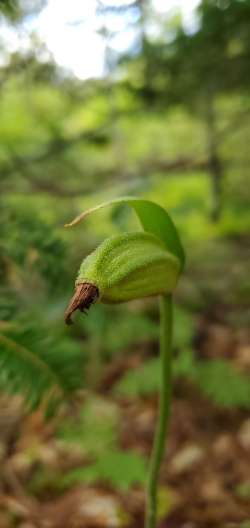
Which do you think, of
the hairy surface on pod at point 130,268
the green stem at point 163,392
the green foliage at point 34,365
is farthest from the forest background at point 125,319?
the hairy surface on pod at point 130,268

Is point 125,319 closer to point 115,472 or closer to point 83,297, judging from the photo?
point 115,472

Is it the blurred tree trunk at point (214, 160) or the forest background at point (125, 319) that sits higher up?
the blurred tree trunk at point (214, 160)

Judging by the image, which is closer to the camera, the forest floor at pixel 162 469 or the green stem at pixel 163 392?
the green stem at pixel 163 392

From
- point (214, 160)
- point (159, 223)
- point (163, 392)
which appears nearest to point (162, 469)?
point (163, 392)

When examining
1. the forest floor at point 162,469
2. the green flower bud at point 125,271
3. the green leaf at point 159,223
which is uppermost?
the green leaf at point 159,223

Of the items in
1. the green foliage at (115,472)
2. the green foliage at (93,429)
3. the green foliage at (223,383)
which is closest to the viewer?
the green foliage at (115,472)

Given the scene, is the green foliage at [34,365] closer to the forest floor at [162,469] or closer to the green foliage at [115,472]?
the forest floor at [162,469]

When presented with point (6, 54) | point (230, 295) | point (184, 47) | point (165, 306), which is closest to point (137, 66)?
point (184, 47)

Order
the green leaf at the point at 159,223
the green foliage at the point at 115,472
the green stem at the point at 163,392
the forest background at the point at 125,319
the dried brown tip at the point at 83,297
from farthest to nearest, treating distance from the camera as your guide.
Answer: the green foliage at the point at 115,472
the forest background at the point at 125,319
the green stem at the point at 163,392
the green leaf at the point at 159,223
the dried brown tip at the point at 83,297

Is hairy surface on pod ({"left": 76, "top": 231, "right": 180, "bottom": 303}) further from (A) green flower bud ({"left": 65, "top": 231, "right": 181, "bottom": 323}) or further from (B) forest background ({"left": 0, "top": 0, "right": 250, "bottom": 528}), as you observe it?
(B) forest background ({"left": 0, "top": 0, "right": 250, "bottom": 528})
